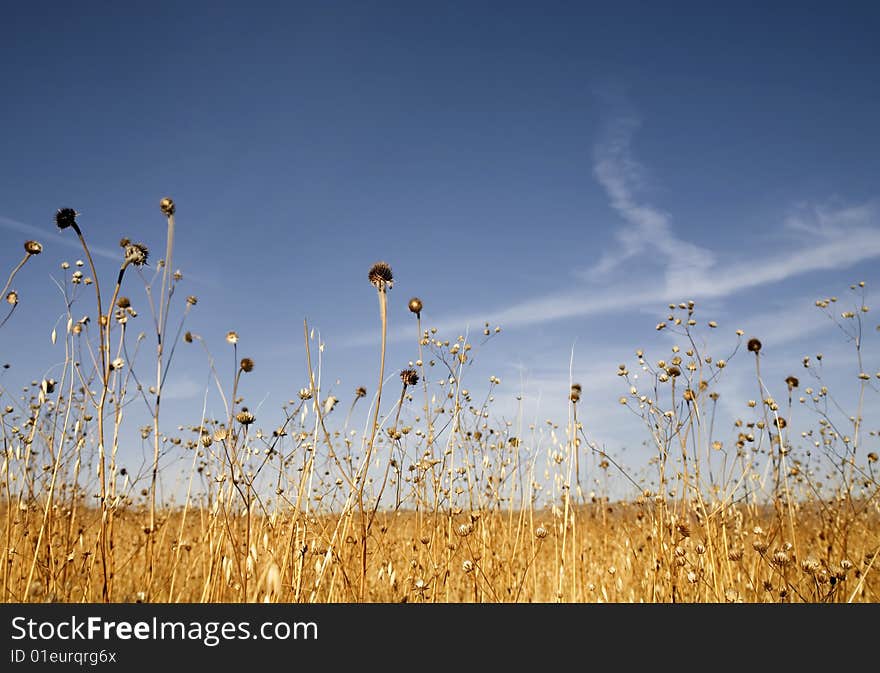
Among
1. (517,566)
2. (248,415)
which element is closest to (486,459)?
(517,566)

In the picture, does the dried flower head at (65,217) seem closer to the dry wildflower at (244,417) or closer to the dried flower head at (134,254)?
the dried flower head at (134,254)

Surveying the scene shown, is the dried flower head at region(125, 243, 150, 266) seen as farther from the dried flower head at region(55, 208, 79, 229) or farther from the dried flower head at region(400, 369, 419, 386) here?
the dried flower head at region(400, 369, 419, 386)

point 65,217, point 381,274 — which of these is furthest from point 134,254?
point 381,274

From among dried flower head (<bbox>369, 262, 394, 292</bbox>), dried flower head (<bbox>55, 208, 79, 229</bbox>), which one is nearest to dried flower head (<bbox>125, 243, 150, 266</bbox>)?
dried flower head (<bbox>55, 208, 79, 229</bbox>)

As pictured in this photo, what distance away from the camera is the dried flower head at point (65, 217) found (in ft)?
7.71

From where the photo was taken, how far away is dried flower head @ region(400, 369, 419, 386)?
2846mm

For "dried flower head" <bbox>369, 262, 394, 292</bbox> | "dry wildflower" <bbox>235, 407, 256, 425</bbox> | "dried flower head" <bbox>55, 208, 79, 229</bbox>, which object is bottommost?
"dry wildflower" <bbox>235, 407, 256, 425</bbox>

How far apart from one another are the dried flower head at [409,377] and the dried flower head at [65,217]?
5.24 feet

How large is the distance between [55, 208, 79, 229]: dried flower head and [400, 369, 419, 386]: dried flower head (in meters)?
1.60

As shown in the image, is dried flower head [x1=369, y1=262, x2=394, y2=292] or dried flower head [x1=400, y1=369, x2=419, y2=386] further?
dried flower head [x1=400, y1=369, x2=419, y2=386]

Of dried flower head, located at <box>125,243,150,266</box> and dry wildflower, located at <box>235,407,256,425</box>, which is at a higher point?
dried flower head, located at <box>125,243,150,266</box>

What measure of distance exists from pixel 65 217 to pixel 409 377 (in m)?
1.65
